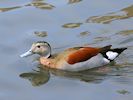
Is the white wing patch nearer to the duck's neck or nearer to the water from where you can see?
the water

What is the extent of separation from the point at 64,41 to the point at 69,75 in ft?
4.39

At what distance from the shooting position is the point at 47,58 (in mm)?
10906

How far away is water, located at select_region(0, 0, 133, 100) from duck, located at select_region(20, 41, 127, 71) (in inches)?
5.9

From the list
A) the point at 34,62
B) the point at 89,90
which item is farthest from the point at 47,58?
the point at 89,90

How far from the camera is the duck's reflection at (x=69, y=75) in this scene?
33.1 feet

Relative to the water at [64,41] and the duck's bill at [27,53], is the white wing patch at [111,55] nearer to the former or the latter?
the water at [64,41]

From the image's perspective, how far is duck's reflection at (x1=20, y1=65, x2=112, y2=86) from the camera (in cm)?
1009

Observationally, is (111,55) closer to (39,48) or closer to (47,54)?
(47,54)

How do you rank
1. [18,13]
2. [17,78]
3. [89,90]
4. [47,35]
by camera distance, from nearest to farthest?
1. [89,90]
2. [17,78]
3. [47,35]
4. [18,13]

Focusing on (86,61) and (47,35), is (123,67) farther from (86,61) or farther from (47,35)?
(47,35)

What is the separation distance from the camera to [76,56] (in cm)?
1052

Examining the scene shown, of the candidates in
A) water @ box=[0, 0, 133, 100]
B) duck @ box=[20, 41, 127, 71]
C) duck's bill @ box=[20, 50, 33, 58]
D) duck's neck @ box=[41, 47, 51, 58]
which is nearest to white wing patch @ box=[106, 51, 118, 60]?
duck @ box=[20, 41, 127, 71]

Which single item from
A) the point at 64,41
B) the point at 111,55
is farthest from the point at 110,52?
the point at 64,41

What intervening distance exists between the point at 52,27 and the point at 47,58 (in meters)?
1.44
